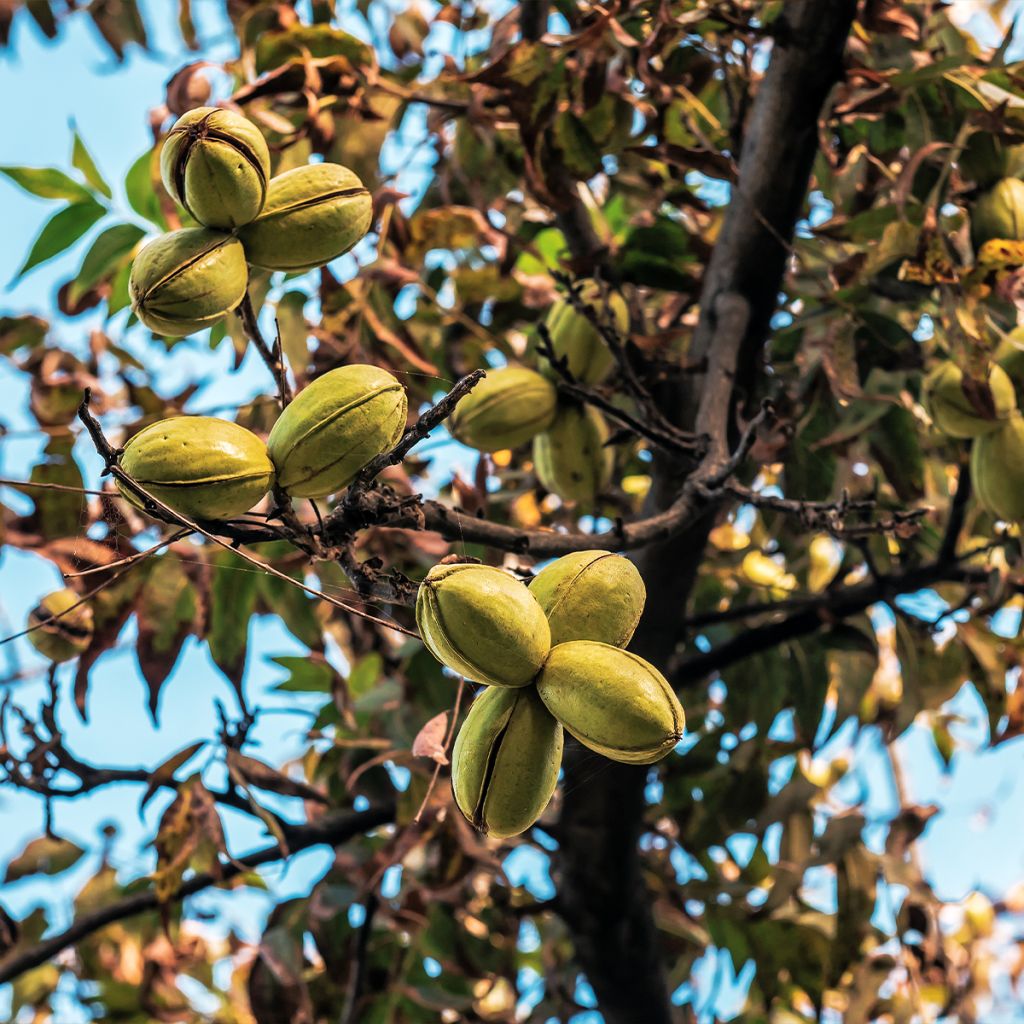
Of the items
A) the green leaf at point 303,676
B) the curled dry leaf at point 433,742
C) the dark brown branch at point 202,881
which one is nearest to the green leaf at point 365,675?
the green leaf at point 303,676

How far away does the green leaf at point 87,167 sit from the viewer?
2.49 m

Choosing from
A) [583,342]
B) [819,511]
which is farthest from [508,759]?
[583,342]

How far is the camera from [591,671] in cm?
114

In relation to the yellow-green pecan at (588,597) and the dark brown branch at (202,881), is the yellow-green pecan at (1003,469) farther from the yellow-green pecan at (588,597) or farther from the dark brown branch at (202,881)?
the dark brown branch at (202,881)

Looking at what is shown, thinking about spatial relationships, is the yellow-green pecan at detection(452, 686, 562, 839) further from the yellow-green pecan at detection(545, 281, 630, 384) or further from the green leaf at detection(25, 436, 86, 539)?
the green leaf at detection(25, 436, 86, 539)

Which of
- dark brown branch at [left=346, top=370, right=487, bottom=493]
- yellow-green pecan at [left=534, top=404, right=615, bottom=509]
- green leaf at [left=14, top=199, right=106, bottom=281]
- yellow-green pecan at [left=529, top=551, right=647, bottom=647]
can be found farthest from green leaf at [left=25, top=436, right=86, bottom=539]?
yellow-green pecan at [left=529, top=551, right=647, bottom=647]

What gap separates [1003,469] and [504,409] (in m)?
0.90

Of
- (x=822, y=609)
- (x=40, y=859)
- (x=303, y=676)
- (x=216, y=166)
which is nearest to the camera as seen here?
(x=216, y=166)

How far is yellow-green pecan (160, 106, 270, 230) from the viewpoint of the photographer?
1.36 metres

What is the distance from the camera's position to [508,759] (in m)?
1.20

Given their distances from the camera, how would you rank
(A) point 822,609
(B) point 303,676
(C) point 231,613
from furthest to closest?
(B) point 303,676
(A) point 822,609
(C) point 231,613

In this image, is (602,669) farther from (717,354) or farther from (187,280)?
(717,354)

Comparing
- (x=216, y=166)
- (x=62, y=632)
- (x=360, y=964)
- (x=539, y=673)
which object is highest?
(x=216, y=166)

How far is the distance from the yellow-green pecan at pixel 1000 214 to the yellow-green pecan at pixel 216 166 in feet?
4.36
